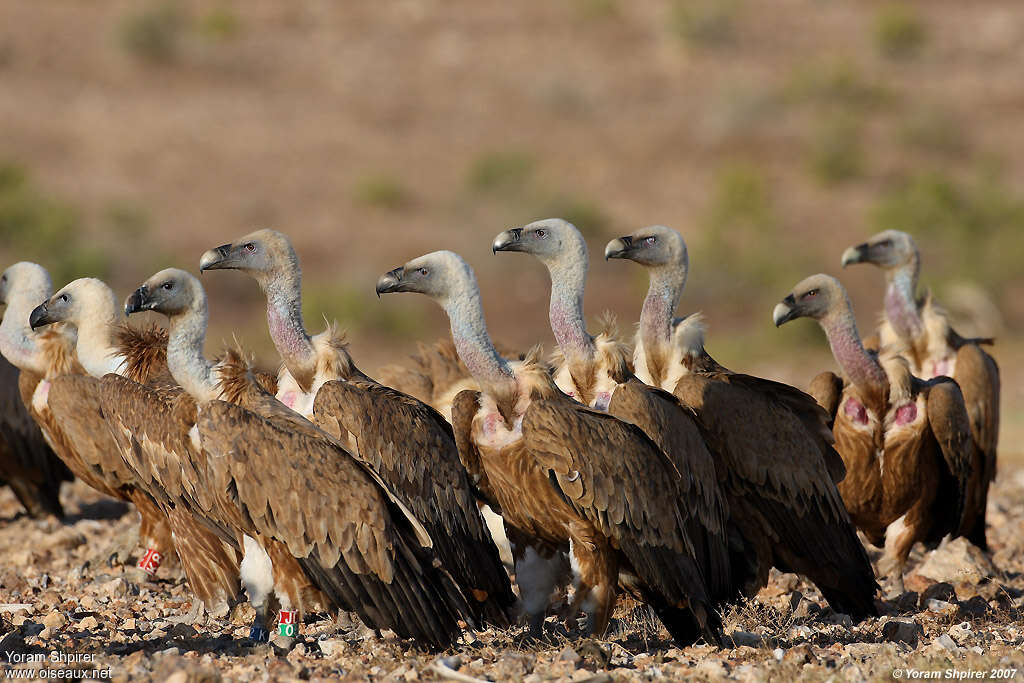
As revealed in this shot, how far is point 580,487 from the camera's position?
574 cm

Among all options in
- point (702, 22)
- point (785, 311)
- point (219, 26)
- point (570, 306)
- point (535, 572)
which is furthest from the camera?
point (702, 22)

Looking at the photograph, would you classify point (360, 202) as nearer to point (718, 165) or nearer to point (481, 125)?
point (481, 125)

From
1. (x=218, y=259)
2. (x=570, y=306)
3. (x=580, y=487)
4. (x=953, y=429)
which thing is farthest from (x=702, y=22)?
(x=580, y=487)

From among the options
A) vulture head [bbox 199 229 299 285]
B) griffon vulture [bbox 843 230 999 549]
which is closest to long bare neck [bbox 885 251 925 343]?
griffon vulture [bbox 843 230 999 549]

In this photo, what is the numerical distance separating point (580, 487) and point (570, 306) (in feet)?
3.91

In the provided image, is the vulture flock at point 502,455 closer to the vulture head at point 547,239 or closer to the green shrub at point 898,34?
the vulture head at point 547,239

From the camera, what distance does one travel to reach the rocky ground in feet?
17.5

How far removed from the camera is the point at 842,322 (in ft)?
26.1

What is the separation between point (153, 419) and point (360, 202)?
2376 cm

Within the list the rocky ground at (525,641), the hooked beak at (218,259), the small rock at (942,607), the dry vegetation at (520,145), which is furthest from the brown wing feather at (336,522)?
the dry vegetation at (520,145)

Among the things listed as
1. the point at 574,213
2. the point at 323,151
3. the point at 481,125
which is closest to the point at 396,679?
the point at 574,213

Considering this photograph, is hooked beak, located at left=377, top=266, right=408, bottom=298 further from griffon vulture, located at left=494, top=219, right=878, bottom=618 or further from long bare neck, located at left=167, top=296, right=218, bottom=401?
long bare neck, located at left=167, top=296, right=218, bottom=401

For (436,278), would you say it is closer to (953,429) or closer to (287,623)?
(287,623)

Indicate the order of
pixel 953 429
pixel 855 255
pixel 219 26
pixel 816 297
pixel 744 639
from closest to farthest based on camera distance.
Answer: pixel 744 639 → pixel 953 429 → pixel 816 297 → pixel 855 255 → pixel 219 26
